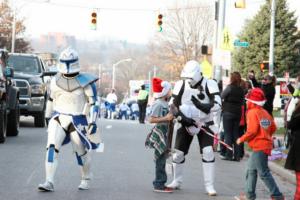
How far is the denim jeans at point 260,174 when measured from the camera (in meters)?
9.98

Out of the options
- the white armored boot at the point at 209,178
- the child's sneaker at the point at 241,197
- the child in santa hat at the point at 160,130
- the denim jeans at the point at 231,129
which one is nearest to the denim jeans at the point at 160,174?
the child in santa hat at the point at 160,130

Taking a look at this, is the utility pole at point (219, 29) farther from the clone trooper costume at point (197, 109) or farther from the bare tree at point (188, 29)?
the bare tree at point (188, 29)

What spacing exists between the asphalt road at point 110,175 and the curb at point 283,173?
133 millimetres

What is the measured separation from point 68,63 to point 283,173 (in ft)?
16.7

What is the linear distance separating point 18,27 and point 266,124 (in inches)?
1878

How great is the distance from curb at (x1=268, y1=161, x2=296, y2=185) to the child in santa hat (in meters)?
3.16

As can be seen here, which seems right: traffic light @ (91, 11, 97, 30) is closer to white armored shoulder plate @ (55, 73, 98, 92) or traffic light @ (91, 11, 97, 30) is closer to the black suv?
the black suv

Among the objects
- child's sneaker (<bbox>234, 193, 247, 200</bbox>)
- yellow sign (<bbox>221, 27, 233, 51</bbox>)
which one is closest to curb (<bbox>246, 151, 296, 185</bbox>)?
child's sneaker (<bbox>234, 193, 247, 200</bbox>)

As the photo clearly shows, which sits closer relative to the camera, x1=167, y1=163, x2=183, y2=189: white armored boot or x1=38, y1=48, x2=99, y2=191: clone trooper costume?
x1=38, y1=48, x2=99, y2=191: clone trooper costume

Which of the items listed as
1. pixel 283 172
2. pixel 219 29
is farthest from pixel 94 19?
pixel 283 172

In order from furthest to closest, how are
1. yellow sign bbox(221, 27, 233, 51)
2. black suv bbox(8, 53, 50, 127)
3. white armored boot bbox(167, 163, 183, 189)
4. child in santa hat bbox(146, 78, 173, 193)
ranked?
yellow sign bbox(221, 27, 233, 51) → black suv bbox(8, 53, 50, 127) → white armored boot bbox(167, 163, 183, 189) → child in santa hat bbox(146, 78, 173, 193)

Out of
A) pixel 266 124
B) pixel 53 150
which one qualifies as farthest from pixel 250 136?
pixel 53 150

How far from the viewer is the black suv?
2302 cm

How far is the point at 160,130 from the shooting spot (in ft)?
36.3
